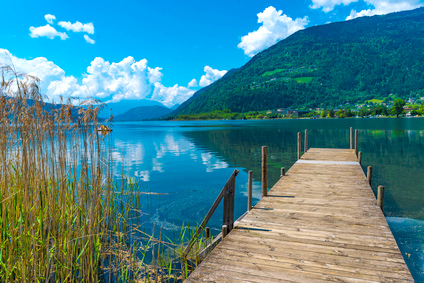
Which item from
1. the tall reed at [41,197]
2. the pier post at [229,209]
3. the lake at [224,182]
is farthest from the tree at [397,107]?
the tall reed at [41,197]

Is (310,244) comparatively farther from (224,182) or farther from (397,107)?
(397,107)

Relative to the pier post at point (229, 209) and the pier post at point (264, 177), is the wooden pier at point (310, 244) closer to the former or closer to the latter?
the pier post at point (264, 177)

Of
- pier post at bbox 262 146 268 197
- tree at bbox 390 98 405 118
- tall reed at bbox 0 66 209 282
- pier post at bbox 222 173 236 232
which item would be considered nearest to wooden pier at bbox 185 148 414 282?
pier post at bbox 262 146 268 197

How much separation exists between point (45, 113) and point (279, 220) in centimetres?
496

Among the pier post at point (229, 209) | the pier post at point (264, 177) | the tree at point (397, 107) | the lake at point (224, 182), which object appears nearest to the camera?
the pier post at point (229, 209)

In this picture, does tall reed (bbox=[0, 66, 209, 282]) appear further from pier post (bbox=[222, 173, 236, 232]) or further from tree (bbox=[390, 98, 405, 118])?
tree (bbox=[390, 98, 405, 118])

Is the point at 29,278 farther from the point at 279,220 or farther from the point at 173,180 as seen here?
the point at 173,180

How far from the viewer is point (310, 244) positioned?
465 centimetres

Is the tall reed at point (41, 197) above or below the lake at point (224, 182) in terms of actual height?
above

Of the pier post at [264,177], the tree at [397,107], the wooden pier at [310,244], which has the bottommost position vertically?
the wooden pier at [310,244]

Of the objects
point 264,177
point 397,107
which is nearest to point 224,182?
point 264,177

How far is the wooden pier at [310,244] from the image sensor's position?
12.2 feet

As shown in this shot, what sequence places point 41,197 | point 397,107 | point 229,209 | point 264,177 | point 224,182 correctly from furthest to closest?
point 397,107 < point 224,182 < point 264,177 < point 229,209 < point 41,197

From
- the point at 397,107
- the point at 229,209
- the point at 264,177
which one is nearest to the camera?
the point at 229,209
